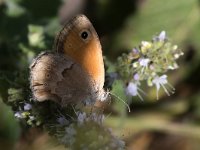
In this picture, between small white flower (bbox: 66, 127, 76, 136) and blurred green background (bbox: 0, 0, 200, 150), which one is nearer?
small white flower (bbox: 66, 127, 76, 136)

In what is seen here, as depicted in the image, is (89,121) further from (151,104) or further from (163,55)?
(151,104)

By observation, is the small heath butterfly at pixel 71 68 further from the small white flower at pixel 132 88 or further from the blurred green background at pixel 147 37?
the blurred green background at pixel 147 37

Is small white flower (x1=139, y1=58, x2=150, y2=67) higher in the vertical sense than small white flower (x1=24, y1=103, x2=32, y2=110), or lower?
higher

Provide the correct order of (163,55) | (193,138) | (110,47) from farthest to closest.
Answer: (110,47) < (193,138) < (163,55)

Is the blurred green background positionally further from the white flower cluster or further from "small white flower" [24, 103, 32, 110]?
"small white flower" [24, 103, 32, 110]

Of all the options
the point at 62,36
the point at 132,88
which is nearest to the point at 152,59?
the point at 132,88

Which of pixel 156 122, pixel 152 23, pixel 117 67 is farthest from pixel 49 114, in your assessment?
pixel 152 23

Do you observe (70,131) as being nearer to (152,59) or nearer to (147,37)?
(152,59)

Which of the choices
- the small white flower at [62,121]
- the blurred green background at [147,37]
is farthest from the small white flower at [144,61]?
the blurred green background at [147,37]

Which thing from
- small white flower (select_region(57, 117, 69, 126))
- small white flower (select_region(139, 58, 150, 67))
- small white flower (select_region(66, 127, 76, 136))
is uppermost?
small white flower (select_region(139, 58, 150, 67))

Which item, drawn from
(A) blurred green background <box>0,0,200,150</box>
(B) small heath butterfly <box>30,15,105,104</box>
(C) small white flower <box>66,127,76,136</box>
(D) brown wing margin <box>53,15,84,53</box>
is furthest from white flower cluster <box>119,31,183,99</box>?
(A) blurred green background <box>0,0,200,150</box>
